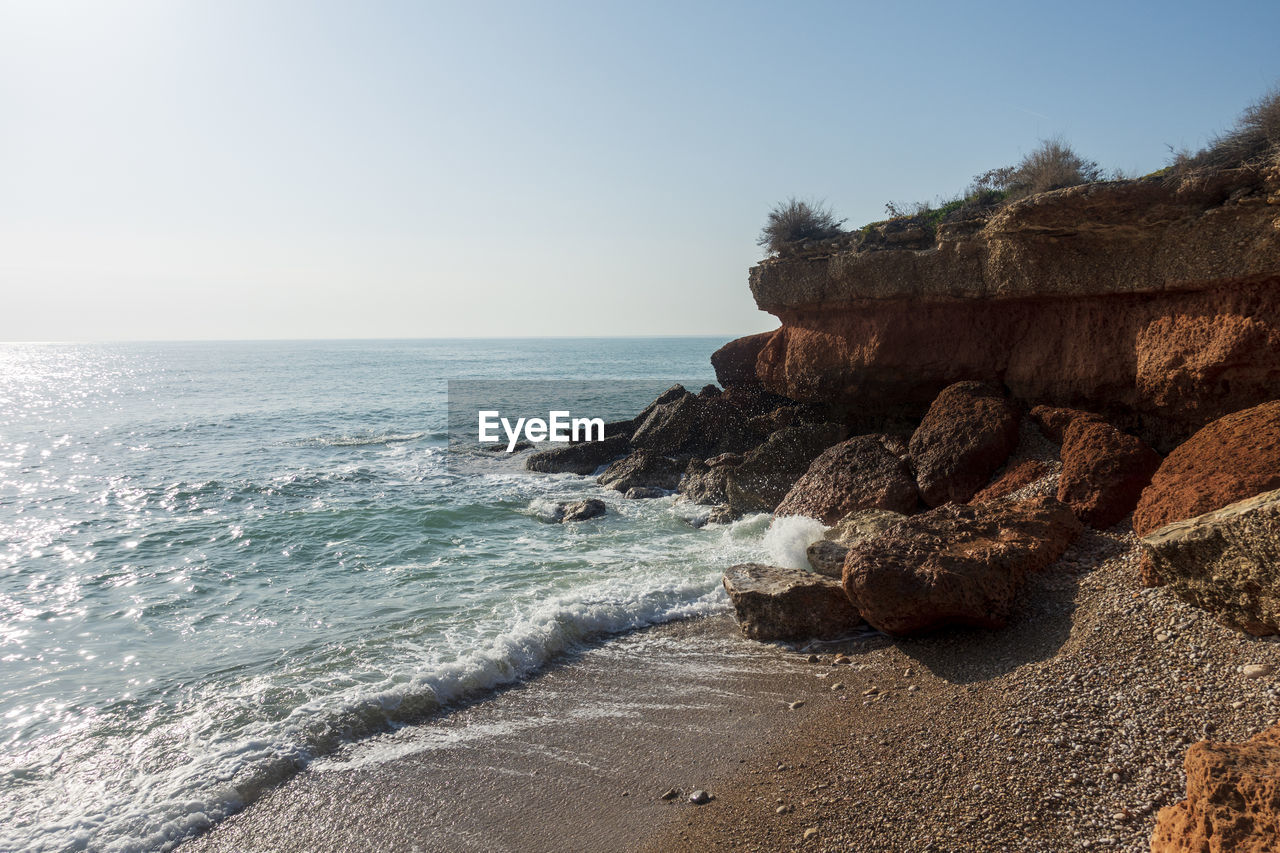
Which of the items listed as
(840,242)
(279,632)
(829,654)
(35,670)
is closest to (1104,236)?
(840,242)

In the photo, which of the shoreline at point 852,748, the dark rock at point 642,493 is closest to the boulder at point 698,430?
the dark rock at point 642,493

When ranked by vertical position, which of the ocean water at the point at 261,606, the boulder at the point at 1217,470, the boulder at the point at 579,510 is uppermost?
the boulder at the point at 1217,470

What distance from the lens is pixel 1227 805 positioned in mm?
3271

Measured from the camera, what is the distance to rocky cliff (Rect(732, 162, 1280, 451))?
796 cm

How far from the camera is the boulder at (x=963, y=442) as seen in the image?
32.7ft

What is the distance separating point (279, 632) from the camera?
8711 millimetres

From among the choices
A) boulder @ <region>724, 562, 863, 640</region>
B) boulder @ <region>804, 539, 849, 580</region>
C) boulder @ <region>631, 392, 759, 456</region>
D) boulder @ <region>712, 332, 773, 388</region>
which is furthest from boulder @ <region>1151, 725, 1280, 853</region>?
boulder @ <region>712, 332, 773, 388</region>

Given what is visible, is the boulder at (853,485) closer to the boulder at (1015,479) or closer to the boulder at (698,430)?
the boulder at (1015,479)

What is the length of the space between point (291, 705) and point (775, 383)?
40.2 ft

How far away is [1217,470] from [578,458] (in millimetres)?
14656

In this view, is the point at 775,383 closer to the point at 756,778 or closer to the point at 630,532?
the point at 630,532

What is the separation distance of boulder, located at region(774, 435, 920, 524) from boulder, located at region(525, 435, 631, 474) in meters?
7.99

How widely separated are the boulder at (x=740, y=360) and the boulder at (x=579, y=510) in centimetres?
704

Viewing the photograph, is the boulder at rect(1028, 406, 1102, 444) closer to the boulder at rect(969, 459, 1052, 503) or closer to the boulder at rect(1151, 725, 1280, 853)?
the boulder at rect(969, 459, 1052, 503)
